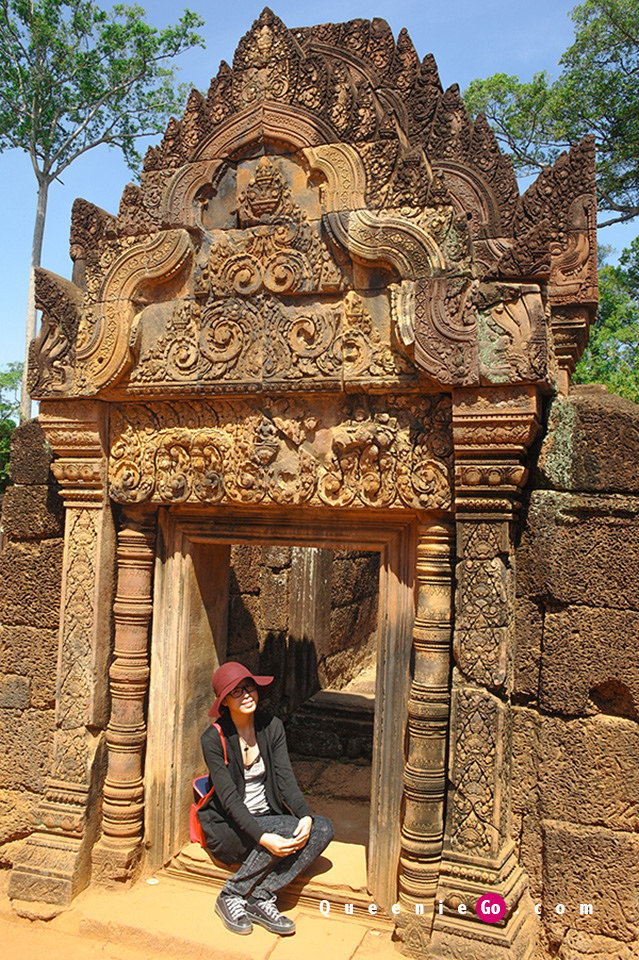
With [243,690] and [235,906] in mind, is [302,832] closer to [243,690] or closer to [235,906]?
[235,906]

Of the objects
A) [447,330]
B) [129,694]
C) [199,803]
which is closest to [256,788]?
[199,803]

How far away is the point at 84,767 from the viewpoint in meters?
4.44

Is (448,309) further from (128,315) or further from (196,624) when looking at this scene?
(196,624)

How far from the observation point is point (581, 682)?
146 inches

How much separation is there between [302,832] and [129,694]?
1.28 m

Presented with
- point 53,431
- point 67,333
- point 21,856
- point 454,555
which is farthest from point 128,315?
point 21,856

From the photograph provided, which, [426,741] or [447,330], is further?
[426,741]

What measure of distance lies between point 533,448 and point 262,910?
9.07ft

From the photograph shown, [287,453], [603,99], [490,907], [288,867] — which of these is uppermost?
[603,99]

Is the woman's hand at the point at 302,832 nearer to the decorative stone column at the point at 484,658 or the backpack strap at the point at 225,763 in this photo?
the backpack strap at the point at 225,763

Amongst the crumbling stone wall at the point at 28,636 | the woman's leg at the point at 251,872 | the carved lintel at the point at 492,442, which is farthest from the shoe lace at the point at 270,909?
the carved lintel at the point at 492,442

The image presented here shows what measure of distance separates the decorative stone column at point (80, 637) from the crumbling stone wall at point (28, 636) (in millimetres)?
224

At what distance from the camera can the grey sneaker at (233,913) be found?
3.91 meters

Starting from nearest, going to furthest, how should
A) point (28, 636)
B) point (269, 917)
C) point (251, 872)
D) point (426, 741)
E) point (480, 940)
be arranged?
point (480, 940) → point (426, 741) → point (269, 917) → point (251, 872) → point (28, 636)
